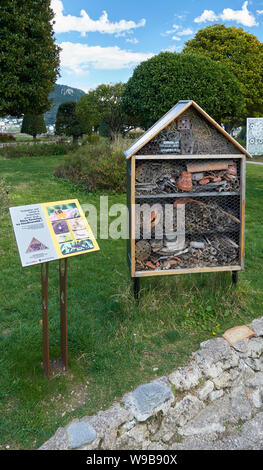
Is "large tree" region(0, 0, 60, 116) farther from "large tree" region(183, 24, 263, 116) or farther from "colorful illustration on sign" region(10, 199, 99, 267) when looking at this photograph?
"large tree" region(183, 24, 263, 116)

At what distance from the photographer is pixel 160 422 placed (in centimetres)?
277

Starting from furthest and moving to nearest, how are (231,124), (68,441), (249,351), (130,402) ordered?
(231,124) < (249,351) < (130,402) < (68,441)

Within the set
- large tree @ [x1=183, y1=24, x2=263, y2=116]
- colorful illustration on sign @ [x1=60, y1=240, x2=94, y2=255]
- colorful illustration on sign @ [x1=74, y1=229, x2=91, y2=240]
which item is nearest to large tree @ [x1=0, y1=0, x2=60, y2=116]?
colorful illustration on sign @ [x1=74, y1=229, x2=91, y2=240]

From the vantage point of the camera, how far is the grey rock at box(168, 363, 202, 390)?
9.95 ft

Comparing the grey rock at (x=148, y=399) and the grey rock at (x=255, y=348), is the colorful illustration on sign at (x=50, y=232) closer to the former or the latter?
the grey rock at (x=148, y=399)

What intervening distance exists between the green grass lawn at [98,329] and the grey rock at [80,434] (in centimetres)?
18

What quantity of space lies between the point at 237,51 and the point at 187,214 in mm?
23768

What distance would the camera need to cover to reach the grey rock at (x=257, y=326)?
12.2 ft

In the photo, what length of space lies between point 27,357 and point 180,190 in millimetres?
2266

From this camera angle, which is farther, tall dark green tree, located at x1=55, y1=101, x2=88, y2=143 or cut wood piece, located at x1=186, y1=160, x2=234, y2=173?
tall dark green tree, located at x1=55, y1=101, x2=88, y2=143

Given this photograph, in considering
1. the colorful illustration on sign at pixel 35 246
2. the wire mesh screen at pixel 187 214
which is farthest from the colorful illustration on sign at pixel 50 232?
the wire mesh screen at pixel 187 214

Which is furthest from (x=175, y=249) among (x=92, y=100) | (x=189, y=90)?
(x=92, y=100)

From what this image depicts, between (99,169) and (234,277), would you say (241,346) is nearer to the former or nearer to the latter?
(234,277)

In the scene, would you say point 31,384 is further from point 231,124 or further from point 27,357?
point 231,124
